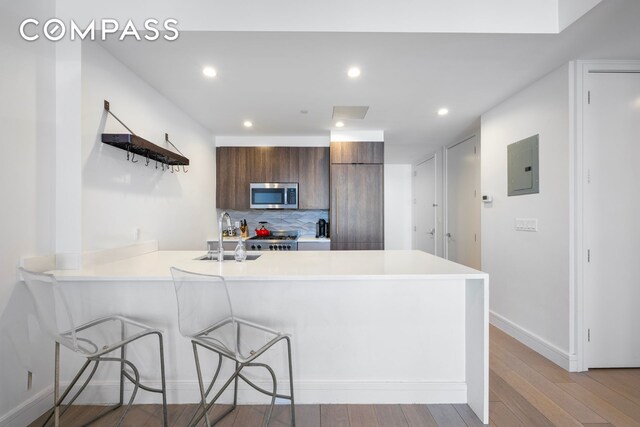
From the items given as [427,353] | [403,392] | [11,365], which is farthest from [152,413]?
[427,353]

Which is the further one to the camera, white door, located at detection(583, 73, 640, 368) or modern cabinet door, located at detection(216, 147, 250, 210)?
modern cabinet door, located at detection(216, 147, 250, 210)

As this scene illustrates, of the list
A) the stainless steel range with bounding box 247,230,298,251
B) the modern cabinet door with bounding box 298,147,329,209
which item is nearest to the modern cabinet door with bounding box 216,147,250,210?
the stainless steel range with bounding box 247,230,298,251

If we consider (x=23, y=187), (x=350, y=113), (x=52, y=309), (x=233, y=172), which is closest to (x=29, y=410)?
(x=52, y=309)

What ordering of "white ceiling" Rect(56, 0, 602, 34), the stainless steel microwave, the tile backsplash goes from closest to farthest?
"white ceiling" Rect(56, 0, 602, 34) < the stainless steel microwave < the tile backsplash

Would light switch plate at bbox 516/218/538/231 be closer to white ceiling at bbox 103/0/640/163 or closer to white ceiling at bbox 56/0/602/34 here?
white ceiling at bbox 103/0/640/163

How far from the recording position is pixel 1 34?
1652mm

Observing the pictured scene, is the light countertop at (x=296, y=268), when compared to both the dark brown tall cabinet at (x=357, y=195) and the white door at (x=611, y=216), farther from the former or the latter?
the dark brown tall cabinet at (x=357, y=195)

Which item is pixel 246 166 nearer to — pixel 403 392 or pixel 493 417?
pixel 403 392

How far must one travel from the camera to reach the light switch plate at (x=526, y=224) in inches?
110

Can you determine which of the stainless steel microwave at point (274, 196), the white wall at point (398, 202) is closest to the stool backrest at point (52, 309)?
the stainless steel microwave at point (274, 196)

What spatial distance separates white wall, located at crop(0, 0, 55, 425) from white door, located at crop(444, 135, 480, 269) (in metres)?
4.39

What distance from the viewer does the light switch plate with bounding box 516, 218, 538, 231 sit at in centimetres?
279

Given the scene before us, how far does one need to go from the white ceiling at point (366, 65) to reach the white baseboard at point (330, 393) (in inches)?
86.1

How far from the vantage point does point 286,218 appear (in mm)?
4883
